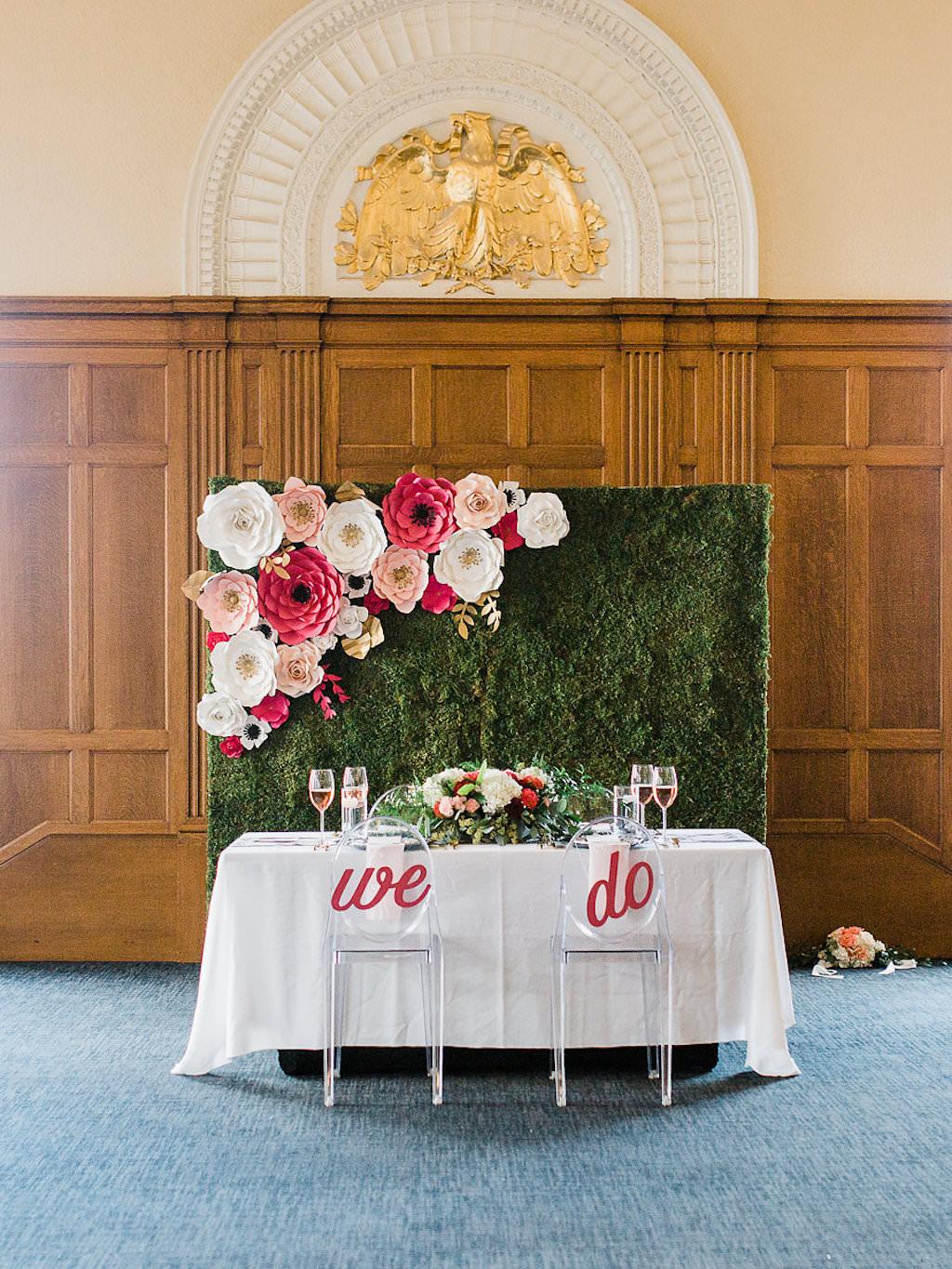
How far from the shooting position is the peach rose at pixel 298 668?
15.7 ft

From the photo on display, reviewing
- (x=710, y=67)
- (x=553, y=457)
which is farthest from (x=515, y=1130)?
(x=710, y=67)

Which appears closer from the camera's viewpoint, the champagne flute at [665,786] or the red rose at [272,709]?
the champagne flute at [665,786]

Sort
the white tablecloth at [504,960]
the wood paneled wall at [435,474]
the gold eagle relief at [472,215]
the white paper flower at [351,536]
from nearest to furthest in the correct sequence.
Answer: the white tablecloth at [504,960] → the white paper flower at [351,536] → the wood paneled wall at [435,474] → the gold eagle relief at [472,215]

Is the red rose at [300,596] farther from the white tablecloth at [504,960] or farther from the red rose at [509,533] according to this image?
the white tablecloth at [504,960]

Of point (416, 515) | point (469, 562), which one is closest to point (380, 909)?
point (469, 562)

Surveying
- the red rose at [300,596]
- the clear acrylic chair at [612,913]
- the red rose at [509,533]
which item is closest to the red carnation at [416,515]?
the red rose at [509,533]

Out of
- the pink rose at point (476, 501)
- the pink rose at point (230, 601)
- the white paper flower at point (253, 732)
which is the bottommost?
the white paper flower at point (253, 732)

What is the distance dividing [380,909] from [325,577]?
168 centimetres

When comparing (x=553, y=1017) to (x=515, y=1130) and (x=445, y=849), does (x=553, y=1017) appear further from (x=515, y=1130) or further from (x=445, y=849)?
(x=445, y=849)

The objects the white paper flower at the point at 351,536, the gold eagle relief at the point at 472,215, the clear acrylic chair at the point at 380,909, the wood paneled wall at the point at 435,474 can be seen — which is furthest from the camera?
the gold eagle relief at the point at 472,215

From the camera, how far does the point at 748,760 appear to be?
4852mm

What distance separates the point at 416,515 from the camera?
15.8ft

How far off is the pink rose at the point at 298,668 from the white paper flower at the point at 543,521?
1.10 m

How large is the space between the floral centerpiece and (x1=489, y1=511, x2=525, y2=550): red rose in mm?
1257
